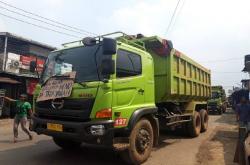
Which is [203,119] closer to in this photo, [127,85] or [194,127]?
[194,127]

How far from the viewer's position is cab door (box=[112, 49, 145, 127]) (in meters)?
6.49

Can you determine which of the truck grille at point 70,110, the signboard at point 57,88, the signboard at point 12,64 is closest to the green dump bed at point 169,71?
the signboard at point 57,88

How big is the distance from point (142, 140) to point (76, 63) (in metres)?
2.25

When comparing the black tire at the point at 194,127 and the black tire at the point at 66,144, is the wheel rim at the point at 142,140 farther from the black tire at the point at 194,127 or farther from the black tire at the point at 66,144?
the black tire at the point at 194,127

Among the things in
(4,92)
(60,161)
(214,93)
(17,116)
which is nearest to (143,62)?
(60,161)

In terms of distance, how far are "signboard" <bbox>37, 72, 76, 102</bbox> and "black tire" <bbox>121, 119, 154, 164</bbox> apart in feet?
5.47

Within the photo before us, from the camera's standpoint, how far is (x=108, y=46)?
609 cm

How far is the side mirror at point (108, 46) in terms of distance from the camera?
6.09 m

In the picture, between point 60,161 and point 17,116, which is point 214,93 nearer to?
point 17,116

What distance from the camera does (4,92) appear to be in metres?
19.9

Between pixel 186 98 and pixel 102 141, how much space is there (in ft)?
18.8

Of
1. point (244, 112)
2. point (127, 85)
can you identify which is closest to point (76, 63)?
point (127, 85)

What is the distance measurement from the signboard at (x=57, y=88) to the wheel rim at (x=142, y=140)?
185 cm

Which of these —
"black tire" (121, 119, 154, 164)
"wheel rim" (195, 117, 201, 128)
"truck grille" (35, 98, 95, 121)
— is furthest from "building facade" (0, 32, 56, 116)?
"black tire" (121, 119, 154, 164)
